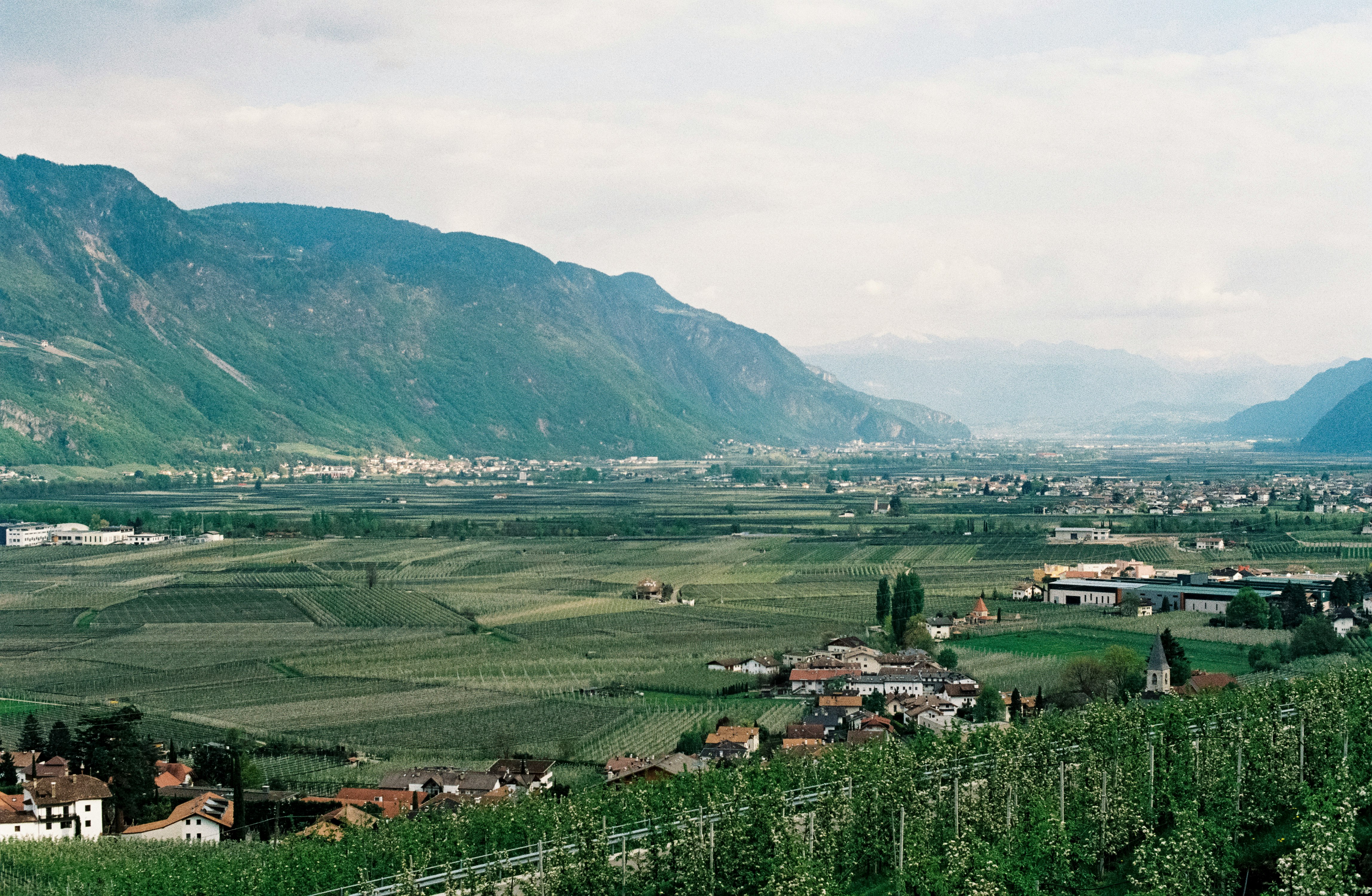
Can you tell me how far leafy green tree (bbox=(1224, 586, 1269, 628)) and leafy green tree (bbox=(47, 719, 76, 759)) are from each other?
50.0 m

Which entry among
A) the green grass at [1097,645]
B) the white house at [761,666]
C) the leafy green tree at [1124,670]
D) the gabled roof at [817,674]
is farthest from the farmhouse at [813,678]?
the green grass at [1097,645]

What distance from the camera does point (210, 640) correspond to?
69.2 m

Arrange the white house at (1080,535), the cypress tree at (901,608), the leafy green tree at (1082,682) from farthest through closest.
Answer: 1. the white house at (1080,535)
2. the cypress tree at (901,608)
3. the leafy green tree at (1082,682)

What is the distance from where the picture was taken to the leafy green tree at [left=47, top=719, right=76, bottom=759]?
4247 centimetres

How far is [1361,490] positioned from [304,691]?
419 feet

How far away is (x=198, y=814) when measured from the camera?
121 ft

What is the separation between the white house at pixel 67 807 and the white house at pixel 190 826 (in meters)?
0.97

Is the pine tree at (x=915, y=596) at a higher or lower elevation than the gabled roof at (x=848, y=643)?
higher

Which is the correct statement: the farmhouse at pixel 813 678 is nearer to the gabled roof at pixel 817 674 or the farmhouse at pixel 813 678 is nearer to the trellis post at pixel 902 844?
the gabled roof at pixel 817 674

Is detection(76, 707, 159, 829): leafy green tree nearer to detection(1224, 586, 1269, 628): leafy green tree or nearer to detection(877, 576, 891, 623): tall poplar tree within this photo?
detection(877, 576, 891, 623): tall poplar tree

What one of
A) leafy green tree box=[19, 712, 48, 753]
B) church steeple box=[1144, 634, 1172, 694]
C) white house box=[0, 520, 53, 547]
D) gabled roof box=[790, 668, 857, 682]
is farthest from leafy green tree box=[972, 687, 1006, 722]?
white house box=[0, 520, 53, 547]

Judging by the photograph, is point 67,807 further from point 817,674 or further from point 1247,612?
point 1247,612

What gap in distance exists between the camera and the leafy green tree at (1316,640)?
184ft

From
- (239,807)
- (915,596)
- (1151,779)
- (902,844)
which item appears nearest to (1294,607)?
(915,596)
